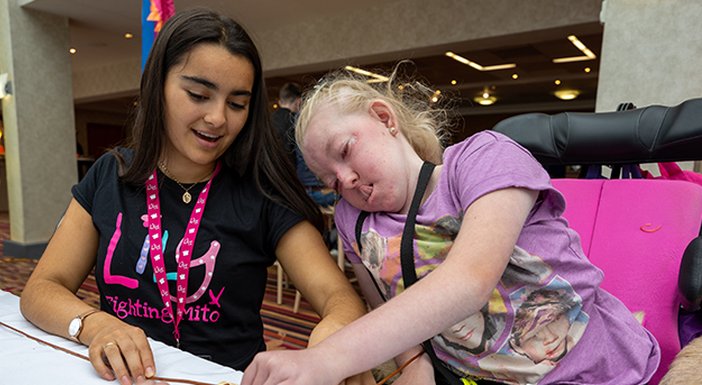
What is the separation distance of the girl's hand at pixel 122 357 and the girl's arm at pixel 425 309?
205 mm

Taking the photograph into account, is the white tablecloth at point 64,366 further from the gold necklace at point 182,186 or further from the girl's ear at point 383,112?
the girl's ear at point 383,112

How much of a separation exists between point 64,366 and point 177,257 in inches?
12.1

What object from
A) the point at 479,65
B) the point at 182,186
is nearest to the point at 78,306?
the point at 182,186

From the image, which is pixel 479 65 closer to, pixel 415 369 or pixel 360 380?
pixel 415 369

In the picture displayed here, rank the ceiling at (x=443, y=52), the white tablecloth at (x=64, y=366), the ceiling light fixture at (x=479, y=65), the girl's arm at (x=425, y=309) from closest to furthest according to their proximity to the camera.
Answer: the girl's arm at (x=425, y=309), the white tablecloth at (x=64, y=366), the ceiling at (x=443, y=52), the ceiling light fixture at (x=479, y=65)

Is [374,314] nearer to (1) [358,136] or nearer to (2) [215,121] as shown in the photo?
(1) [358,136]

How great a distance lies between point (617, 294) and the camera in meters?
1.09

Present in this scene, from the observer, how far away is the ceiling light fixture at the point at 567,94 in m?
10.2

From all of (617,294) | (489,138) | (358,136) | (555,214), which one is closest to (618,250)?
(617,294)

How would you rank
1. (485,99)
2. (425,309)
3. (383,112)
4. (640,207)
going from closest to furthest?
(425,309)
(383,112)
(640,207)
(485,99)

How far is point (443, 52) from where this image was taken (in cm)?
520

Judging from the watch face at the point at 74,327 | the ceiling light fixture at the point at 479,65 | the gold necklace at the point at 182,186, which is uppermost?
the ceiling light fixture at the point at 479,65

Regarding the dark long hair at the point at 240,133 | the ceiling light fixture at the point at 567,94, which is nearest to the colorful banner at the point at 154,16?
the dark long hair at the point at 240,133

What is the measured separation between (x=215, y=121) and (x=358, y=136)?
0.97 ft
